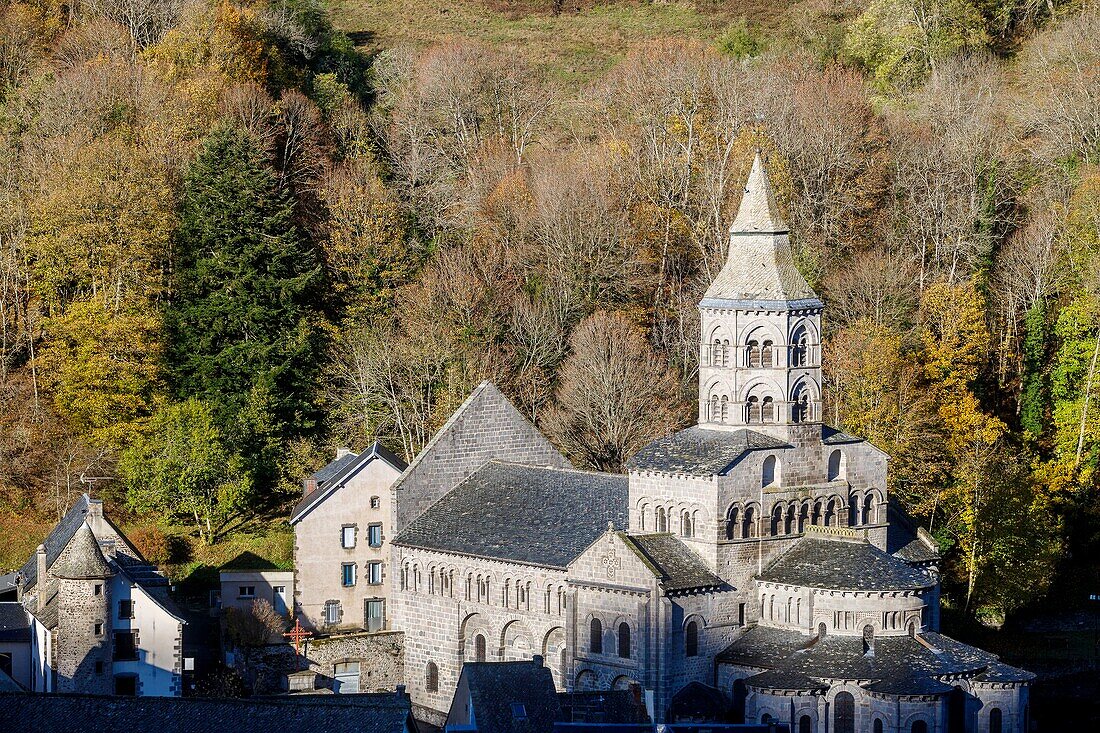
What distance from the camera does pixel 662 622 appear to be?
6362 cm

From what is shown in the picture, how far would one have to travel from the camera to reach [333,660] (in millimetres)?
75812

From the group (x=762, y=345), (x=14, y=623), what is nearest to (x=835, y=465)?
(x=762, y=345)

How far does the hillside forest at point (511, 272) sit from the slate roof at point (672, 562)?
20257 mm

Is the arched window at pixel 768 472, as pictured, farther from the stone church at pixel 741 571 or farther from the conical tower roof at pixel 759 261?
the conical tower roof at pixel 759 261

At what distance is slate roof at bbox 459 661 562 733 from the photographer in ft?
202

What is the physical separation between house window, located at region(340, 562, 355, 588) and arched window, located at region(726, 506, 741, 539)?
769 inches

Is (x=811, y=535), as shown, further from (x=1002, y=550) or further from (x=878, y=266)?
(x=878, y=266)

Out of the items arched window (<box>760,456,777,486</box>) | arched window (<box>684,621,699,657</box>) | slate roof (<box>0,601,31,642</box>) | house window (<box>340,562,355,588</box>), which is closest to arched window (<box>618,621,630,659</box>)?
arched window (<box>684,621,699,657</box>)

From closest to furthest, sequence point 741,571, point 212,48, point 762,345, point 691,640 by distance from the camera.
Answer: point 691,640 → point 741,571 → point 762,345 → point 212,48

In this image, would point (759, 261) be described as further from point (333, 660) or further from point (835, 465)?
point (333, 660)

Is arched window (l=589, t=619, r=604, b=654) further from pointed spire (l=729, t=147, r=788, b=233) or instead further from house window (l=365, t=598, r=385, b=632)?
house window (l=365, t=598, r=385, b=632)

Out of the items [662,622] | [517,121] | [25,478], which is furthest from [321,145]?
[662,622]

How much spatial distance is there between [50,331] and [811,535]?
39125mm

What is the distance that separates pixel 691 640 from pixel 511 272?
1413 inches
